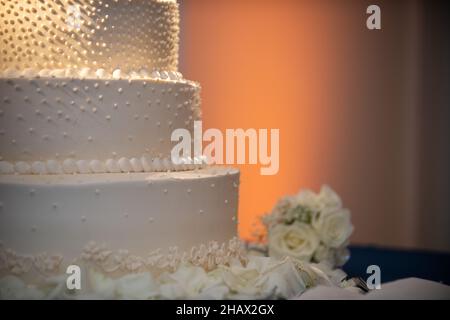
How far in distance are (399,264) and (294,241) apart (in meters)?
0.62

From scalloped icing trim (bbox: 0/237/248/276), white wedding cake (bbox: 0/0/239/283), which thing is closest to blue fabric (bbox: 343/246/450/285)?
white wedding cake (bbox: 0/0/239/283)

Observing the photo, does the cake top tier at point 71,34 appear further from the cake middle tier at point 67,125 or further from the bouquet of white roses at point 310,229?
the bouquet of white roses at point 310,229

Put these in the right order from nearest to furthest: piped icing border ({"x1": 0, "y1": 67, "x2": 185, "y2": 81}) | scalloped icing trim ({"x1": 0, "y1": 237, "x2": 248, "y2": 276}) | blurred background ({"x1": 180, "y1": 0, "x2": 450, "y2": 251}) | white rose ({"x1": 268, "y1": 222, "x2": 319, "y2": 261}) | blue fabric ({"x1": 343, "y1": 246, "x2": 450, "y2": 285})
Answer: scalloped icing trim ({"x1": 0, "y1": 237, "x2": 248, "y2": 276}), piped icing border ({"x1": 0, "y1": 67, "x2": 185, "y2": 81}), white rose ({"x1": 268, "y1": 222, "x2": 319, "y2": 261}), blue fabric ({"x1": 343, "y1": 246, "x2": 450, "y2": 285}), blurred background ({"x1": 180, "y1": 0, "x2": 450, "y2": 251})

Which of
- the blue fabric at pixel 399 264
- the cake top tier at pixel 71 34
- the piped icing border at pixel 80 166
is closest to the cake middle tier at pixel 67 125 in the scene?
the piped icing border at pixel 80 166

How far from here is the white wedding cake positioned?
1938 mm

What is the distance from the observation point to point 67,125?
2.01 metres

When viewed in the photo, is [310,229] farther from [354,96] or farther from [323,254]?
[354,96]

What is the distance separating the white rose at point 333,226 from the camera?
9.59 ft

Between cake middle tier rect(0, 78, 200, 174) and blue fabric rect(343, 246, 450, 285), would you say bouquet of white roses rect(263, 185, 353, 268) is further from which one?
cake middle tier rect(0, 78, 200, 174)

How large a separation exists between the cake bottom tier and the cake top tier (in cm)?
36

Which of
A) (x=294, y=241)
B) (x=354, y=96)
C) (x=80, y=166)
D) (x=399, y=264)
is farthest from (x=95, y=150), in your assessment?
(x=354, y=96)

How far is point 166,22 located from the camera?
227cm

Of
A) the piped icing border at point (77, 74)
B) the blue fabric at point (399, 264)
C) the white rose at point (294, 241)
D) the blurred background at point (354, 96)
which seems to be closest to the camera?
the piped icing border at point (77, 74)

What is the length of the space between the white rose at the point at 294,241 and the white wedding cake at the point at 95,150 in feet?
2.29
